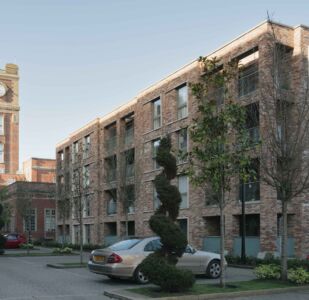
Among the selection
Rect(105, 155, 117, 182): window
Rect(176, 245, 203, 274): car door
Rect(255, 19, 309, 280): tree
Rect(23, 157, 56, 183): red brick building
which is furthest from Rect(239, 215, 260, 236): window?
Rect(23, 157, 56, 183): red brick building

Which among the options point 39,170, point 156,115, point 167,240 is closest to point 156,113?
point 156,115

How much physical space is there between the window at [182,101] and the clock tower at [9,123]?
182 feet

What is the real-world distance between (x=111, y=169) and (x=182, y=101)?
33.0 feet

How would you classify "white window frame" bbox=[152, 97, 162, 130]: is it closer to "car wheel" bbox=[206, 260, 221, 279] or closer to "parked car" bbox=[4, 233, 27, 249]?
"parked car" bbox=[4, 233, 27, 249]

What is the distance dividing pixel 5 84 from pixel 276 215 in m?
69.8

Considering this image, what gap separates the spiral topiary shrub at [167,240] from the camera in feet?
39.3

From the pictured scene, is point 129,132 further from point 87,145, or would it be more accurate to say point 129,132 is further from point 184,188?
point 184,188

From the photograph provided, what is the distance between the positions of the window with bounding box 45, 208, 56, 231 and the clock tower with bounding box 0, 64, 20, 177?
2403 cm

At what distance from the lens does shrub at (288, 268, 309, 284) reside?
1366cm

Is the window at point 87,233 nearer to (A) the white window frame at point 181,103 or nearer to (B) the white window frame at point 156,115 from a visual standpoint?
(B) the white window frame at point 156,115

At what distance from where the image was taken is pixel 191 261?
16.0 meters

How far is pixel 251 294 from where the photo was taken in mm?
12555

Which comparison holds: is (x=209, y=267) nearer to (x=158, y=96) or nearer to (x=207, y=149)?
(x=207, y=149)

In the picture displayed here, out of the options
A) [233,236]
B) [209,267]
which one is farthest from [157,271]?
[233,236]
